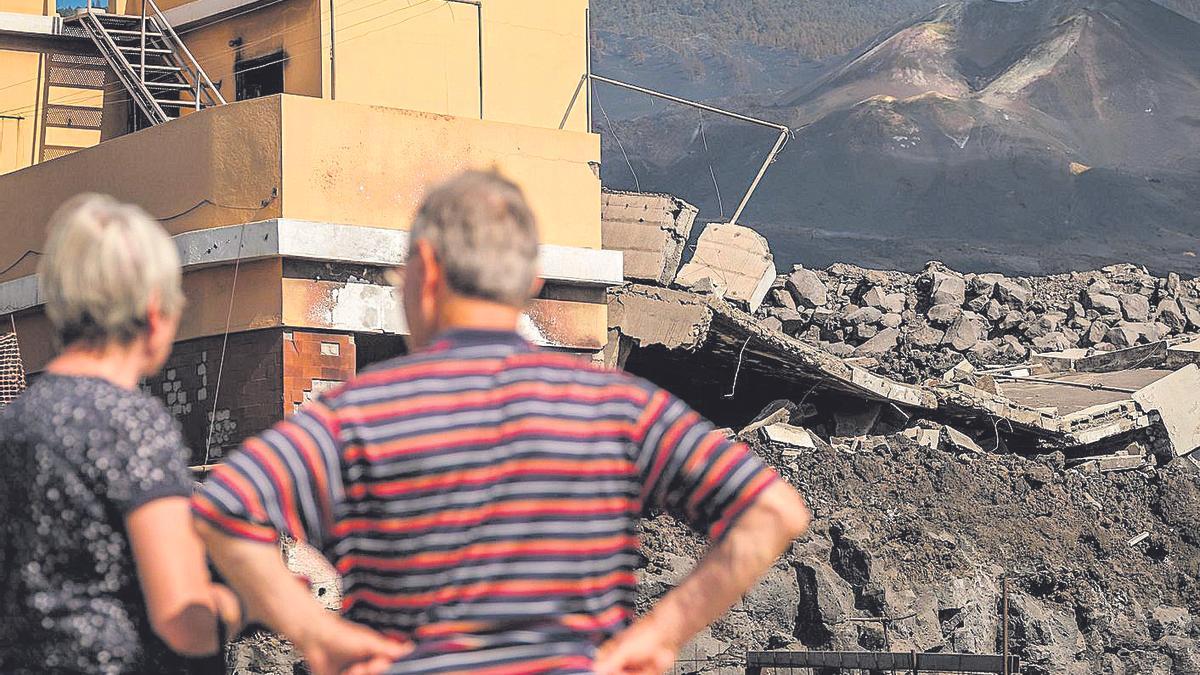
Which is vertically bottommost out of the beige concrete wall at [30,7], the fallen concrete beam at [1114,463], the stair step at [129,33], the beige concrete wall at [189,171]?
the fallen concrete beam at [1114,463]

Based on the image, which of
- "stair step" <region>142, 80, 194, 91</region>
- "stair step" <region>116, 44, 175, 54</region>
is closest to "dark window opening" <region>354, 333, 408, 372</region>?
Result: "stair step" <region>142, 80, 194, 91</region>

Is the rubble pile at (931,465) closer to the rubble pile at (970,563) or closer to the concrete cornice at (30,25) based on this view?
the rubble pile at (970,563)

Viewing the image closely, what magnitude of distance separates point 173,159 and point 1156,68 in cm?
6290

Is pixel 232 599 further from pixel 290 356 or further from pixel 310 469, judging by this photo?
pixel 290 356

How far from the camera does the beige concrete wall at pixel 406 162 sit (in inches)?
606

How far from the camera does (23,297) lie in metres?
17.7

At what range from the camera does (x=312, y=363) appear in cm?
1510

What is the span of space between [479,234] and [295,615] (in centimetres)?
73

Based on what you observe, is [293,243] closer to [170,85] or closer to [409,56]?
[409,56]

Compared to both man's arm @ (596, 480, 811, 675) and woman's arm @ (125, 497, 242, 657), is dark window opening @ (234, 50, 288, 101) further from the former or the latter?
man's arm @ (596, 480, 811, 675)

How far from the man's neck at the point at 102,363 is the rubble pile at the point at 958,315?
67.8ft

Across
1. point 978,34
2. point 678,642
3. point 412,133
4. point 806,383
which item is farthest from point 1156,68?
point 678,642

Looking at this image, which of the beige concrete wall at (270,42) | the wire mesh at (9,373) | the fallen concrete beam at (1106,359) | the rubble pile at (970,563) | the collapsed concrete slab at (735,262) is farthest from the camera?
the fallen concrete beam at (1106,359)

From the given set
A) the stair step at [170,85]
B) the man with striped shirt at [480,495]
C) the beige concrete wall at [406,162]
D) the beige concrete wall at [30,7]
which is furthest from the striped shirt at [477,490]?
the beige concrete wall at [30,7]
